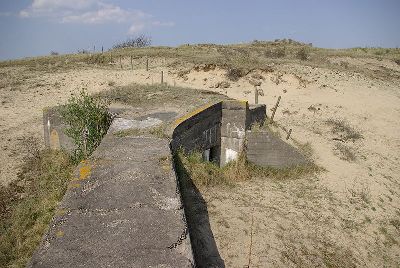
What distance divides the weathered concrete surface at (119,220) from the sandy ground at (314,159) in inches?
77.2

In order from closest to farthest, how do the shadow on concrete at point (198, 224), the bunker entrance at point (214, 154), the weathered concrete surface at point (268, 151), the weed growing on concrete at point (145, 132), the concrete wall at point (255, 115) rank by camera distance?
the shadow on concrete at point (198, 224), the weed growing on concrete at point (145, 132), the weathered concrete surface at point (268, 151), the bunker entrance at point (214, 154), the concrete wall at point (255, 115)

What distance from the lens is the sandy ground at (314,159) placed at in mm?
6023

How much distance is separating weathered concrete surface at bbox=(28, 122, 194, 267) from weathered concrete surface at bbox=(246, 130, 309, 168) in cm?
466

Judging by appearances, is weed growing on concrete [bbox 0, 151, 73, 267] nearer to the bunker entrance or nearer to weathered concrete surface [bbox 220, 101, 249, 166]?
the bunker entrance

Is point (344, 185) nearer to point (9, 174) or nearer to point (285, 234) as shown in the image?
point (285, 234)

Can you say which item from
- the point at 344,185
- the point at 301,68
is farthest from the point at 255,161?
the point at 301,68

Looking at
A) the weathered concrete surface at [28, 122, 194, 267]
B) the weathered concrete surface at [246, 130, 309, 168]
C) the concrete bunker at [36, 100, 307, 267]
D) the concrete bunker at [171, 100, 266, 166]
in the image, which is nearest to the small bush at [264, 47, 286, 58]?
the concrete bunker at [171, 100, 266, 166]

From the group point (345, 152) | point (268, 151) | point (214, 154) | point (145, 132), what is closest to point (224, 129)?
point (214, 154)

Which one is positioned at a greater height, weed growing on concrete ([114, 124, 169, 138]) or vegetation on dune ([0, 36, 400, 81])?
vegetation on dune ([0, 36, 400, 81])

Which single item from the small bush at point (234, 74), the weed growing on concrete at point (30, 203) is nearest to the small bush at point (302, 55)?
the small bush at point (234, 74)

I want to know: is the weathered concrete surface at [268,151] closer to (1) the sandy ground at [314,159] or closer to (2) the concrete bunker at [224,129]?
(2) the concrete bunker at [224,129]

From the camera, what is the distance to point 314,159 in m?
10.2

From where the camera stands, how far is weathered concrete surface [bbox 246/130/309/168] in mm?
9148

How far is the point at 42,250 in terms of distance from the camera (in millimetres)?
2990
